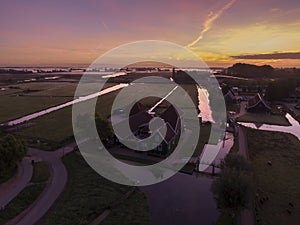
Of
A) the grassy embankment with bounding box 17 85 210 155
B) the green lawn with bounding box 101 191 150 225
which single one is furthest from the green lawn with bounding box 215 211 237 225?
the grassy embankment with bounding box 17 85 210 155

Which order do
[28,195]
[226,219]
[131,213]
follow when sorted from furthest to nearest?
1. [28,195]
2. [131,213]
3. [226,219]

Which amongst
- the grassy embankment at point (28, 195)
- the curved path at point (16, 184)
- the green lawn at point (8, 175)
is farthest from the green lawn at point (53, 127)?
the green lawn at point (8, 175)

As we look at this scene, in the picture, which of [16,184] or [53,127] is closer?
[16,184]

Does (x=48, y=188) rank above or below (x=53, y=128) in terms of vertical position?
below

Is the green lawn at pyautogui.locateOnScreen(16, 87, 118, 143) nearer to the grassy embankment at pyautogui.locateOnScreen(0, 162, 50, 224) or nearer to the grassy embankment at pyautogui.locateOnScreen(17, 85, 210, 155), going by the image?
the grassy embankment at pyautogui.locateOnScreen(17, 85, 210, 155)

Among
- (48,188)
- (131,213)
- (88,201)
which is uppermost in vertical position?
(48,188)

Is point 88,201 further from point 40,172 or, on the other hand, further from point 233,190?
point 233,190

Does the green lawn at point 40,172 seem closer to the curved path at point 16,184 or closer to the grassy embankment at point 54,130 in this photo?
the curved path at point 16,184

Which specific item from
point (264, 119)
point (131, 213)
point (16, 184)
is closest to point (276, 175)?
point (131, 213)
